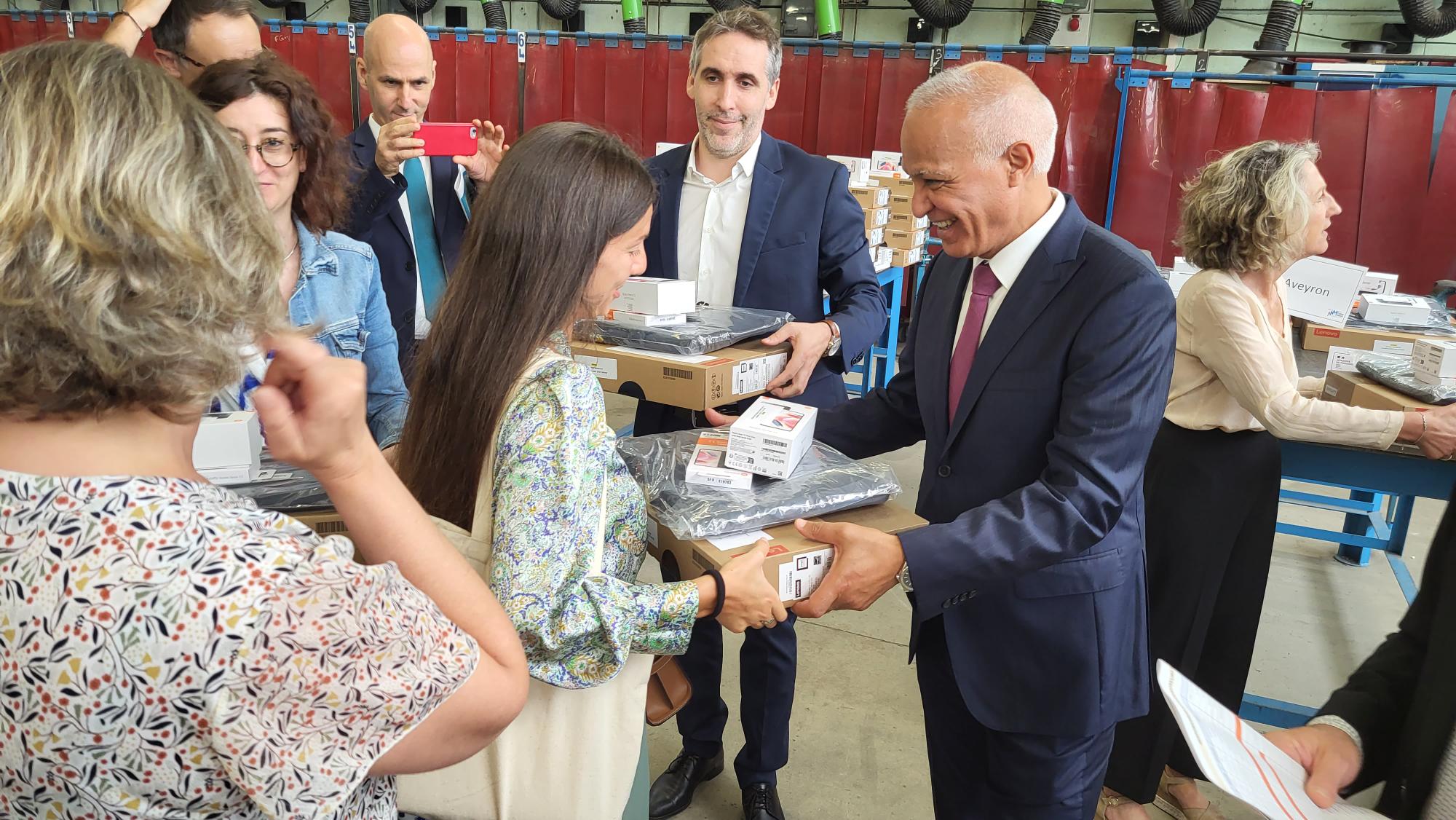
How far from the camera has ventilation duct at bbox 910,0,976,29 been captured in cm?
959

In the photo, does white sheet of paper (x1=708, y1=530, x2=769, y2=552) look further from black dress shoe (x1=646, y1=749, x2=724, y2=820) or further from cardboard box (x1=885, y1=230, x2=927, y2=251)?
cardboard box (x1=885, y1=230, x2=927, y2=251)

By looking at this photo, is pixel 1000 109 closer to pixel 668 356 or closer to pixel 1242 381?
pixel 668 356

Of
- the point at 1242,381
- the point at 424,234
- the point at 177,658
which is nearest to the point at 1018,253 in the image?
the point at 1242,381

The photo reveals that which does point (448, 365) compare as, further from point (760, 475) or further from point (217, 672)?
point (217, 672)

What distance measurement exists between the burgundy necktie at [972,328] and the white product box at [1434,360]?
1810 mm

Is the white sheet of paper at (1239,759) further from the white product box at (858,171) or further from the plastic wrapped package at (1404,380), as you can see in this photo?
the white product box at (858,171)

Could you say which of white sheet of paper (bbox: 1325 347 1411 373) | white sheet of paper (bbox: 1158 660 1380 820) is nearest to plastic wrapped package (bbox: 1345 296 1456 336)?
white sheet of paper (bbox: 1325 347 1411 373)

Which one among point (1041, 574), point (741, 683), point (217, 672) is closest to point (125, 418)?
point (217, 672)

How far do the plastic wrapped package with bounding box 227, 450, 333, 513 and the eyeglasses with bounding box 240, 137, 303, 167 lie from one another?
0.78 metres

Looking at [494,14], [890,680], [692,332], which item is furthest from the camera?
[494,14]

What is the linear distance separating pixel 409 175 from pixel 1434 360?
3.15 metres

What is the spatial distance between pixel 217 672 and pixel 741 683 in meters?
1.86

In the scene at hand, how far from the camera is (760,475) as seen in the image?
5.62 ft

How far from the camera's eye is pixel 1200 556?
2486 mm
